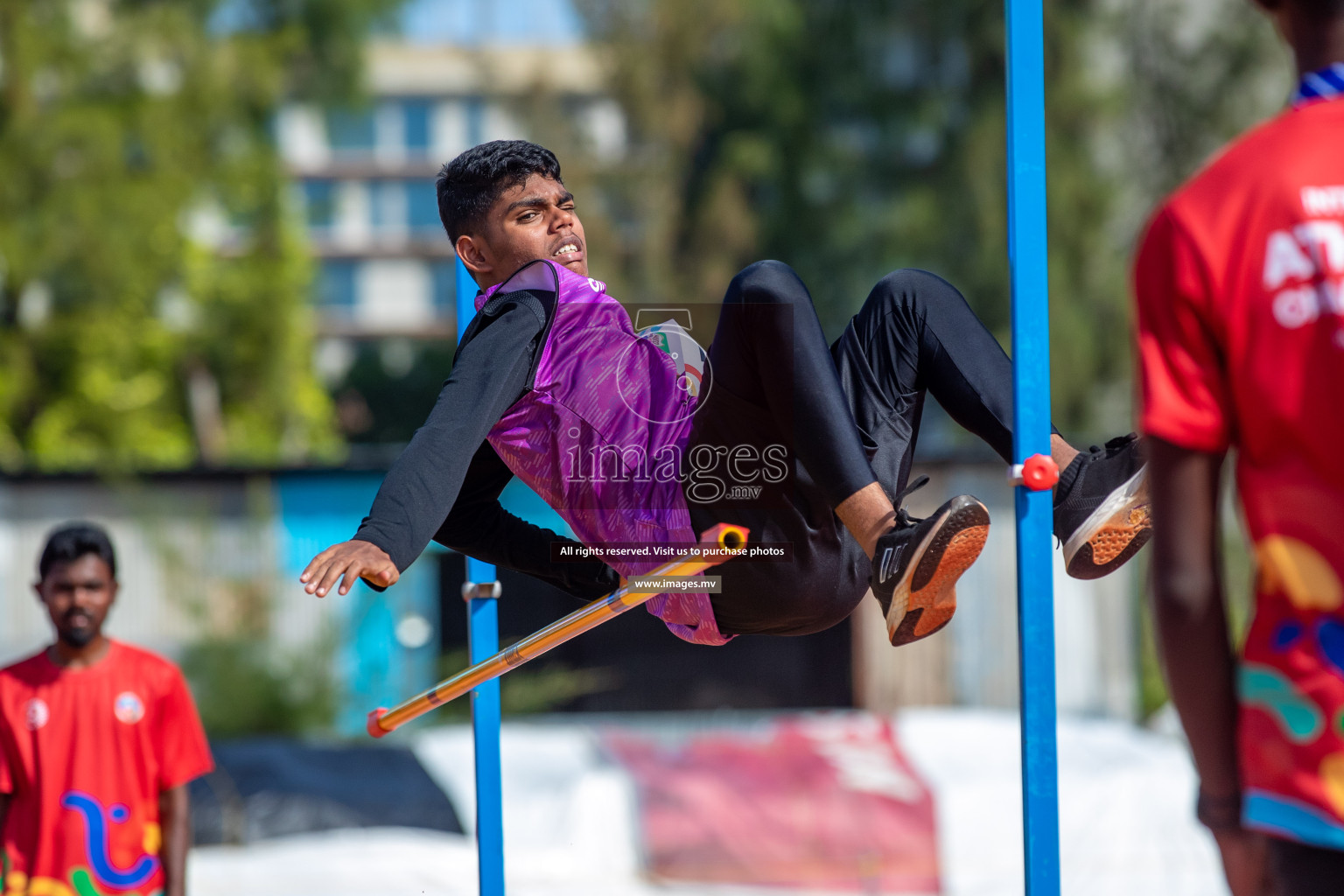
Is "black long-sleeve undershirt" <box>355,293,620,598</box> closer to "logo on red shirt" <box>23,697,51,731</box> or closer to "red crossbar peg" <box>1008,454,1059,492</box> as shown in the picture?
"red crossbar peg" <box>1008,454,1059,492</box>

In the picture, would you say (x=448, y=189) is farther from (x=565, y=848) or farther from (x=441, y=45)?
(x=441, y=45)

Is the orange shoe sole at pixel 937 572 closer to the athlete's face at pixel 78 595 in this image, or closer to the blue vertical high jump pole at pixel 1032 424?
the blue vertical high jump pole at pixel 1032 424

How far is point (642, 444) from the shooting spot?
2.68 metres

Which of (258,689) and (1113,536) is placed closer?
(1113,536)

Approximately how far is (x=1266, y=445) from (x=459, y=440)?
1.28 metres

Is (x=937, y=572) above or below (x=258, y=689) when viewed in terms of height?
above

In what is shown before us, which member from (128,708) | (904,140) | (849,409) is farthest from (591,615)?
(904,140)

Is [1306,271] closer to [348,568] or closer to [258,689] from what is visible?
[348,568]

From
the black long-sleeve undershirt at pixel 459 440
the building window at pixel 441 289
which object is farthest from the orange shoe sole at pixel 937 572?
the building window at pixel 441 289

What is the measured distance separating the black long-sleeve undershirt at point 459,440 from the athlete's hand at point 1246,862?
3.88 ft

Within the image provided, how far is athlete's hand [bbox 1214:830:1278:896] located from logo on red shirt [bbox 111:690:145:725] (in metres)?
3.25

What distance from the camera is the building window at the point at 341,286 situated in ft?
187

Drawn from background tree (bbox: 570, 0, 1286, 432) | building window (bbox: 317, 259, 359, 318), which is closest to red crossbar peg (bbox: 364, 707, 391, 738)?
background tree (bbox: 570, 0, 1286, 432)

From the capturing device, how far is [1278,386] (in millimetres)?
1262
